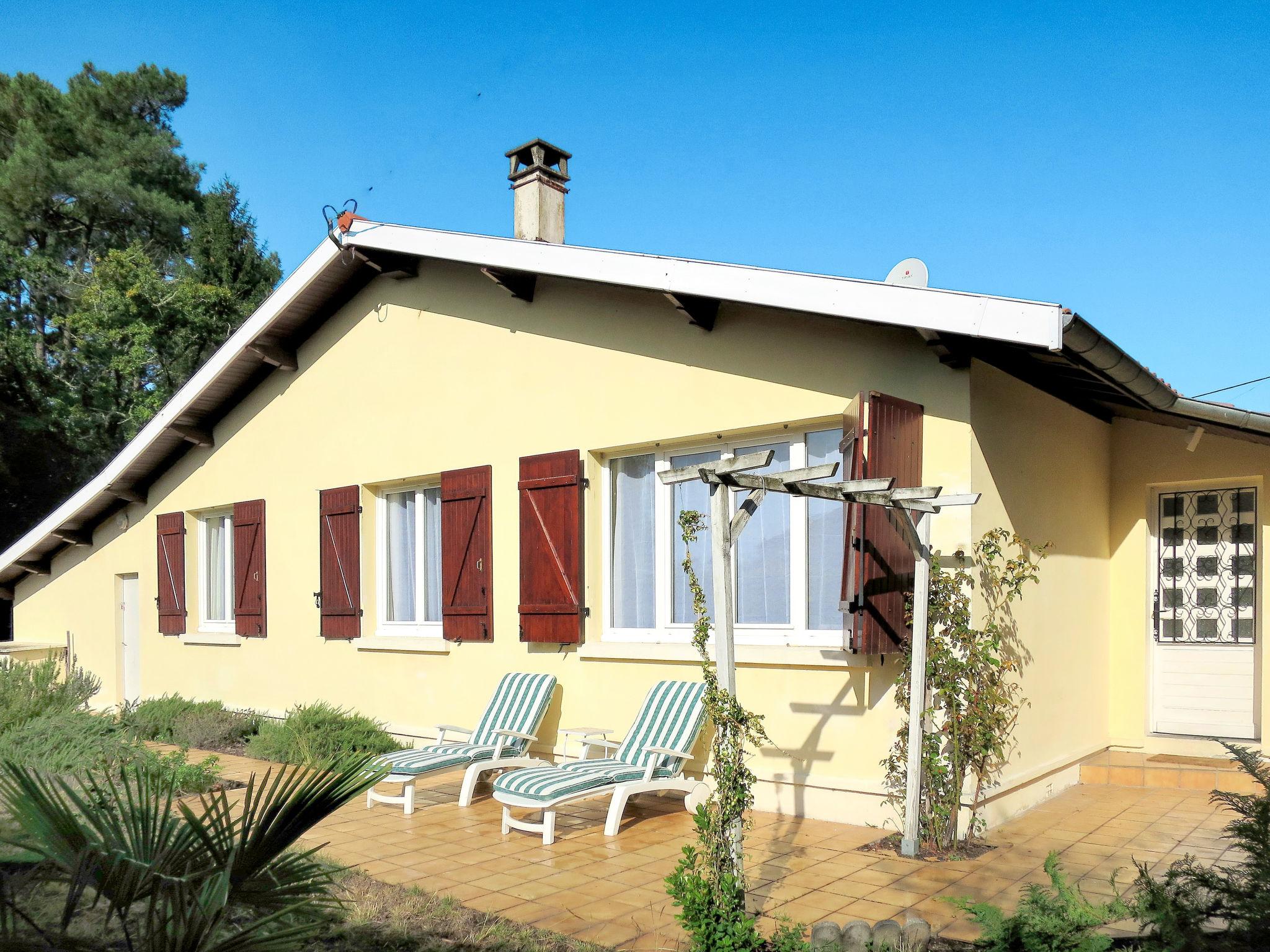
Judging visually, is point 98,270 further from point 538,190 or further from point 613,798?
point 613,798

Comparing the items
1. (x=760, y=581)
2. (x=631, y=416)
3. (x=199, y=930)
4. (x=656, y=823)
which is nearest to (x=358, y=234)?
(x=631, y=416)

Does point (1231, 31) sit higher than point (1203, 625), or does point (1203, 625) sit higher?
point (1231, 31)

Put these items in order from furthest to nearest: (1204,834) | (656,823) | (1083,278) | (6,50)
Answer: (6,50), (1083,278), (656,823), (1204,834)

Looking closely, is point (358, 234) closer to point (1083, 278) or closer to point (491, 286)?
point (491, 286)

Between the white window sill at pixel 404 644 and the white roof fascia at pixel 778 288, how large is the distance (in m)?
3.35

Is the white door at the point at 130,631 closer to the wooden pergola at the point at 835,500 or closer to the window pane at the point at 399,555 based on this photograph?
the window pane at the point at 399,555

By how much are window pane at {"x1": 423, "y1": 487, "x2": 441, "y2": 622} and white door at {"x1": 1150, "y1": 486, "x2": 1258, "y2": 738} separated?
237 inches

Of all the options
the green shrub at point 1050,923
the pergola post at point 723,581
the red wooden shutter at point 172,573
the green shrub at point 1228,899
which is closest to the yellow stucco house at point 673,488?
the red wooden shutter at point 172,573

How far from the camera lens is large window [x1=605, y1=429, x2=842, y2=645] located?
6.68 m

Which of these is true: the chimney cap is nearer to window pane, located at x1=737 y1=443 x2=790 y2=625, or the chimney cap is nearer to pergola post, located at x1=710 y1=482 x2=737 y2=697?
window pane, located at x1=737 y1=443 x2=790 y2=625

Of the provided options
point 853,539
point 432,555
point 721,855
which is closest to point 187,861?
point 721,855

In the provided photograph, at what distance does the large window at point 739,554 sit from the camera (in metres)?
6.68

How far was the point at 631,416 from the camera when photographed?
24.8ft

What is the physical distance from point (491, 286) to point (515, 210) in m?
0.85
